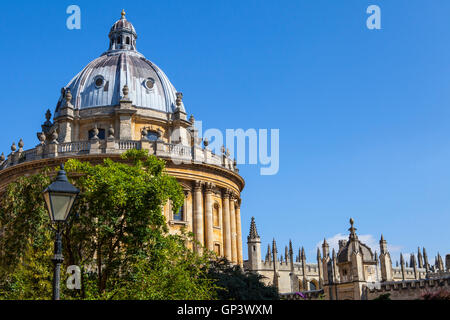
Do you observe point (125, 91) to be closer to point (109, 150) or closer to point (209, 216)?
point (109, 150)

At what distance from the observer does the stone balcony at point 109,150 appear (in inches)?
1635

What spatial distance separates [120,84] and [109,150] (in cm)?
1011

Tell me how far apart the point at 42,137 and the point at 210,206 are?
14.5 meters

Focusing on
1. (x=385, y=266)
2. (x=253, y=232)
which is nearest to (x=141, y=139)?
(x=253, y=232)

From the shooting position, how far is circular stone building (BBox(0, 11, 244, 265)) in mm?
42156

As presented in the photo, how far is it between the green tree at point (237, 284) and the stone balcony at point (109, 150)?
31.4 ft

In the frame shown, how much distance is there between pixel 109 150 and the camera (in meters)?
41.3

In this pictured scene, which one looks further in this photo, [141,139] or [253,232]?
[253,232]

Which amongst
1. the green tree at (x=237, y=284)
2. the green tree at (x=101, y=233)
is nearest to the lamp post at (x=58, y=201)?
the green tree at (x=101, y=233)

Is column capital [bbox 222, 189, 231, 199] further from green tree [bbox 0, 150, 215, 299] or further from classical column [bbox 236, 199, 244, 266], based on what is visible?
green tree [bbox 0, 150, 215, 299]

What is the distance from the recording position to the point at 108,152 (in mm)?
41219

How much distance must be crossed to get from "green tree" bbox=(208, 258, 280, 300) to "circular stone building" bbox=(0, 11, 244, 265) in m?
6.68
